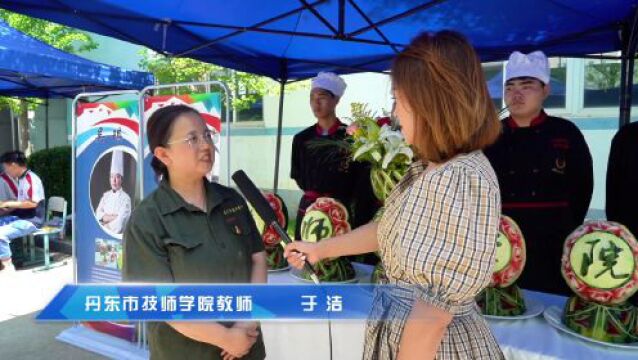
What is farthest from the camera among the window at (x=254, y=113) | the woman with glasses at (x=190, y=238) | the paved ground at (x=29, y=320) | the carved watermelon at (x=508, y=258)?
the window at (x=254, y=113)

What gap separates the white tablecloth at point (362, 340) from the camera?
1466 mm

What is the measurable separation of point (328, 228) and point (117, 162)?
164 centimetres

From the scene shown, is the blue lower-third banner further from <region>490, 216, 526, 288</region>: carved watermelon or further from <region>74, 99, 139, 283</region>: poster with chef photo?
<region>74, 99, 139, 283</region>: poster with chef photo

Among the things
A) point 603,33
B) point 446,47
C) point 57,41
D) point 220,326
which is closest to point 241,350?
point 220,326

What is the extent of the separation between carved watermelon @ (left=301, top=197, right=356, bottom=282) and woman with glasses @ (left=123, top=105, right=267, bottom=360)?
→ 49cm

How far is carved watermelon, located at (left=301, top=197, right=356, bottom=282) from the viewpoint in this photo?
2.10 m

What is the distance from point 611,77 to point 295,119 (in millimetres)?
5404

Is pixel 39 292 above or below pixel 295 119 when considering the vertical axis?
below

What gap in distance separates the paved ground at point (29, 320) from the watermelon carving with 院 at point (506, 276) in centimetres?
222

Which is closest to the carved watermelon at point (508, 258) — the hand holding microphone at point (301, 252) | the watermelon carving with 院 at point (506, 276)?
the watermelon carving with 院 at point (506, 276)

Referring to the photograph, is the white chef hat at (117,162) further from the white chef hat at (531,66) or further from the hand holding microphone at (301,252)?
the white chef hat at (531,66)

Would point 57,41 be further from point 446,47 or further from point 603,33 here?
point 446,47

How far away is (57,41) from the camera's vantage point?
8750 mm

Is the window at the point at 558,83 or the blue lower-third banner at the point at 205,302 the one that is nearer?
the blue lower-third banner at the point at 205,302
